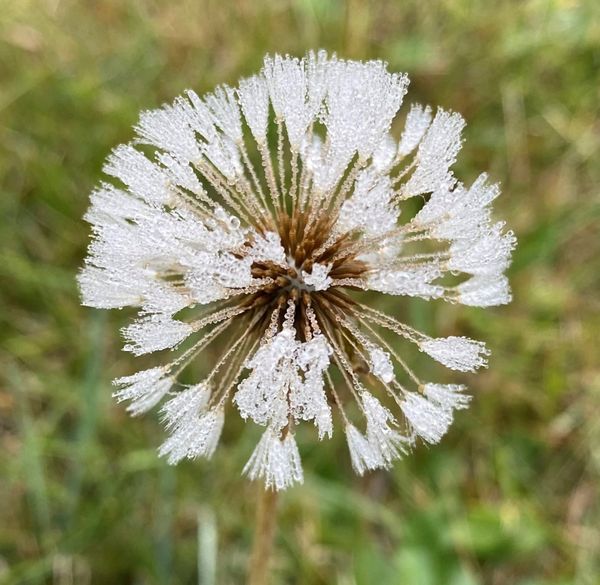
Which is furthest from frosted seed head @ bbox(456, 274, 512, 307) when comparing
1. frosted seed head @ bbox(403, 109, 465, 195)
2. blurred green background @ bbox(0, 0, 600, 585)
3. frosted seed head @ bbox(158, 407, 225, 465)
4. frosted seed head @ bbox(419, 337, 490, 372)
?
blurred green background @ bbox(0, 0, 600, 585)

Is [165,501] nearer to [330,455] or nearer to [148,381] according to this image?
[330,455]

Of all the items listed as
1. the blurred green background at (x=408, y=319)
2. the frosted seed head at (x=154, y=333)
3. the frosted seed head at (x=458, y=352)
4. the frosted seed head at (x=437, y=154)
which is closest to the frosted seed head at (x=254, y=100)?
the frosted seed head at (x=437, y=154)

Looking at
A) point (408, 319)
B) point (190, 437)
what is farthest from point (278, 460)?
point (408, 319)

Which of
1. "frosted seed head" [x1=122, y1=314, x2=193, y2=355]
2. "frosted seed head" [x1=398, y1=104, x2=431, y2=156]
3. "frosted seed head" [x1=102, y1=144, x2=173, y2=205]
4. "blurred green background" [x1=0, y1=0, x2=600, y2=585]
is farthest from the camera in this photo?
"blurred green background" [x1=0, y1=0, x2=600, y2=585]

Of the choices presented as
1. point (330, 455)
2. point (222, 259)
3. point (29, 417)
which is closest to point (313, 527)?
point (330, 455)

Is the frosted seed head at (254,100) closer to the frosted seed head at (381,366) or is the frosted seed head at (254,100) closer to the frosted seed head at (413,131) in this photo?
the frosted seed head at (413,131)

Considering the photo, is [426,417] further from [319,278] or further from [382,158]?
[382,158]

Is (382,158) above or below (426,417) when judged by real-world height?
above

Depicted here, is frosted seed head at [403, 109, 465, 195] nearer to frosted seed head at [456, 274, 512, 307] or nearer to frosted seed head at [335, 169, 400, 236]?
frosted seed head at [335, 169, 400, 236]
